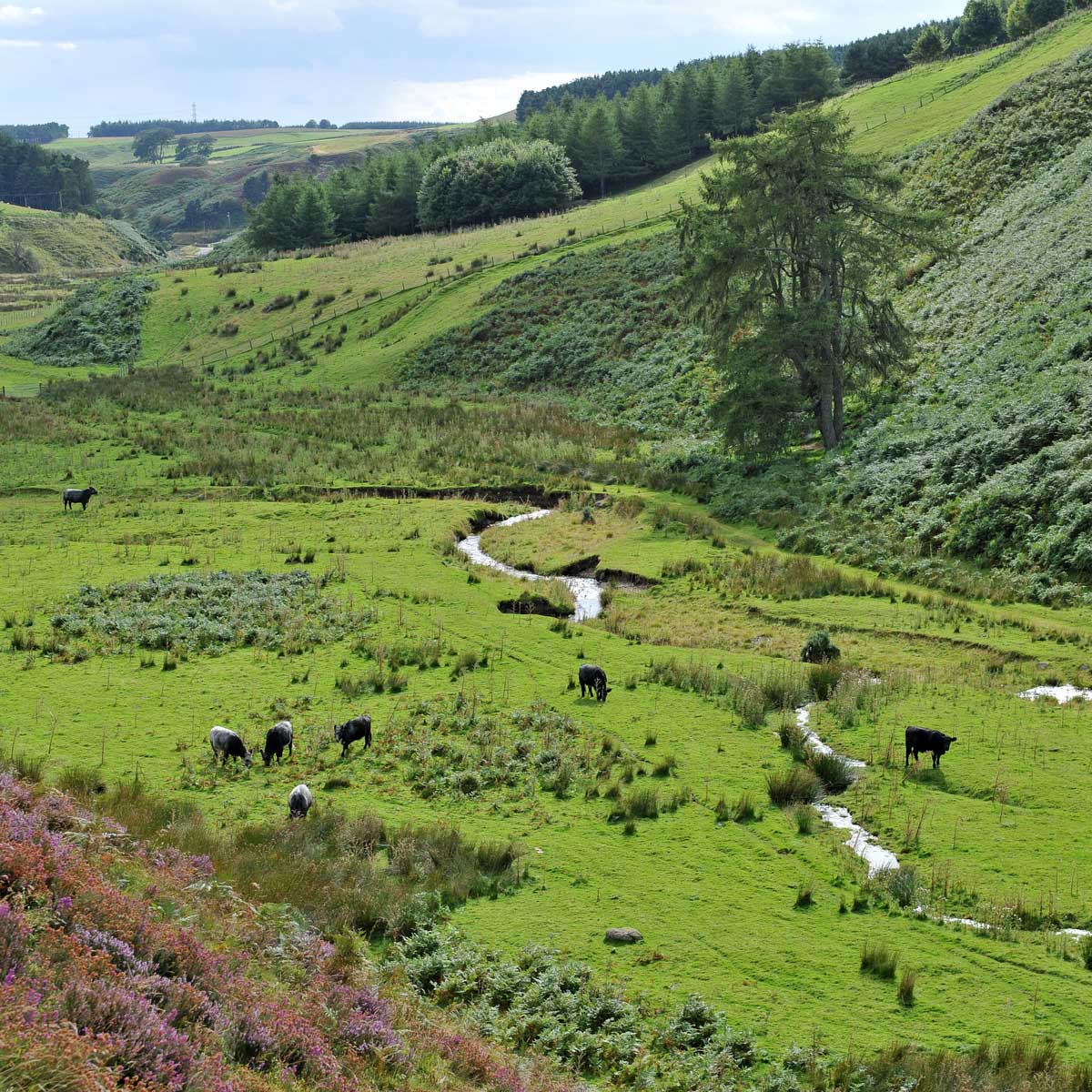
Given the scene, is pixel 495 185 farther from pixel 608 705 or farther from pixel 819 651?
pixel 608 705

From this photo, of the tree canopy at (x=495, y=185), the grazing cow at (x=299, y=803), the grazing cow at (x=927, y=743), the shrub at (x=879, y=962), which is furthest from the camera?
the tree canopy at (x=495, y=185)

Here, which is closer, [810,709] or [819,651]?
[810,709]

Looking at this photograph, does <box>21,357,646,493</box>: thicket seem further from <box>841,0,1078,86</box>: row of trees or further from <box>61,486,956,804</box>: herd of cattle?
<box>841,0,1078,86</box>: row of trees

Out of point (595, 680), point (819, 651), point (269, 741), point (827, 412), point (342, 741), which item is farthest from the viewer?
point (827, 412)

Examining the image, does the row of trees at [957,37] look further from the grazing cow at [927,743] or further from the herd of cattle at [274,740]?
the herd of cattle at [274,740]

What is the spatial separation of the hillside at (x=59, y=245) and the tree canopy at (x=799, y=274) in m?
130

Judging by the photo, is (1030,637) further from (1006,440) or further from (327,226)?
(327,226)

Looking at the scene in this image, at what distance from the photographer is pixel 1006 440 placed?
3641 cm

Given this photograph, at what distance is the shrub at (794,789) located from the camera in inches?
712

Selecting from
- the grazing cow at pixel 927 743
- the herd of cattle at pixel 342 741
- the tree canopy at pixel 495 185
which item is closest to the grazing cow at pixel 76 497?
the herd of cattle at pixel 342 741

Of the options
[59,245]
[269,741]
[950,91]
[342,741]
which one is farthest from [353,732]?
[59,245]

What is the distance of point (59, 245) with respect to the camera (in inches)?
6378

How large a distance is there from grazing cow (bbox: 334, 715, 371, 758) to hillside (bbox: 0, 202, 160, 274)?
14975 centimetres

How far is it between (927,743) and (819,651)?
7.25 metres
